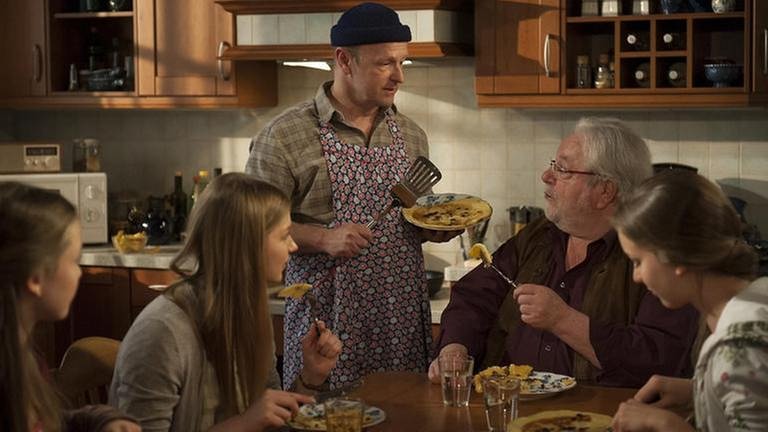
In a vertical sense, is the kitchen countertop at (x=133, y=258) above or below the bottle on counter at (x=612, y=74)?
below

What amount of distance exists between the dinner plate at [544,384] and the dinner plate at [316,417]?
333mm

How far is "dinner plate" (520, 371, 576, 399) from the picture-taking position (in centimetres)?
276

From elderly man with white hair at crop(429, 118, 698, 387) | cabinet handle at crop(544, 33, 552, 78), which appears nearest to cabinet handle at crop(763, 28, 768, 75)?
cabinet handle at crop(544, 33, 552, 78)

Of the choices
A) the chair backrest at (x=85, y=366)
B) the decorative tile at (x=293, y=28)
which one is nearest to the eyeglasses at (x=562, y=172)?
the chair backrest at (x=85, y=366)

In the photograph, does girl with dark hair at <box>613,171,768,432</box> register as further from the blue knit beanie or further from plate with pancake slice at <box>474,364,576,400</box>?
the blue knit beanie

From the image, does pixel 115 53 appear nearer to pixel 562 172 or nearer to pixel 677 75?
pixel 677 75

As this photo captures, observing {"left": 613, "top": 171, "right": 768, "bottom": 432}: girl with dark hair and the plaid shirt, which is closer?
{"left": 613, "top": 171, "right": 768, "bottom": 432}: girl with dark hair

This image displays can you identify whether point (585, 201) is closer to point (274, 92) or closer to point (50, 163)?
point (274, 92)

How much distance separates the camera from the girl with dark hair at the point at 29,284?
1905mm

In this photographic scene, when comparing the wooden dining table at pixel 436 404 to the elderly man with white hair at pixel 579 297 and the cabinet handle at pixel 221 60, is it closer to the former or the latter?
the elderly man with white hair at pixel 579 297

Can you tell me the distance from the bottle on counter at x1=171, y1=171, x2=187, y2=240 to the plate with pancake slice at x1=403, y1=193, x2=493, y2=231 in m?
2.01

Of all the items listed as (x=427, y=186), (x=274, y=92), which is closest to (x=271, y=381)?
(x=427, y=186)

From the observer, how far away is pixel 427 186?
3744mm

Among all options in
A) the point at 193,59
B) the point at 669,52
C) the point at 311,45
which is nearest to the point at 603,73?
the point at 669,52
